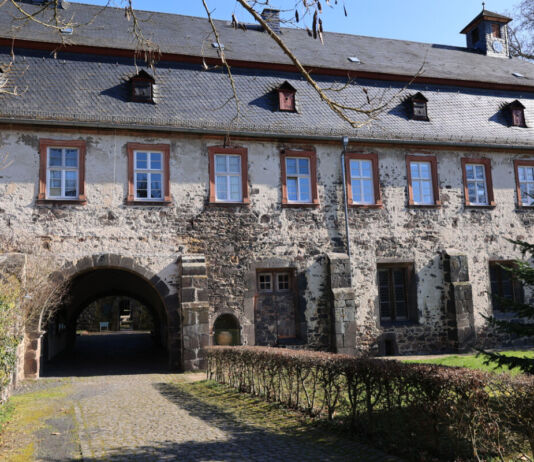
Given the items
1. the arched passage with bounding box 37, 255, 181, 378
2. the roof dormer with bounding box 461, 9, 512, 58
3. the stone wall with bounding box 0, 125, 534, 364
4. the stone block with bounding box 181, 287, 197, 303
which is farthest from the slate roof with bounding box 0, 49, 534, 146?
the roof dormer with bounding box 461, 9, 512, 58

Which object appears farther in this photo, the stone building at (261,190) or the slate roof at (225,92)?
the slate roof at (225,92)

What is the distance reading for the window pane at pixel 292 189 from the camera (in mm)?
14930

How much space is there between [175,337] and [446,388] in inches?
372

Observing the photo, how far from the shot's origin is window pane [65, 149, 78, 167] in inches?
531

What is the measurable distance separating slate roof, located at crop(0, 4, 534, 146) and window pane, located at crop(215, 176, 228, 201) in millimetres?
1325

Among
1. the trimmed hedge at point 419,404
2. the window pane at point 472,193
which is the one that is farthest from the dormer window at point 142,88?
the window pane at point 472,193

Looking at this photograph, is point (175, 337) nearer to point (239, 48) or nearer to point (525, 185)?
point (239, 48)

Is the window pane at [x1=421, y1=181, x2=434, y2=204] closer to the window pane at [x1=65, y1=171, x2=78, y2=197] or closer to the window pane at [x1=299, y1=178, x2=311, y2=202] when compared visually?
the window pane at [x1=299, y1=178, x2=311, y2=202]

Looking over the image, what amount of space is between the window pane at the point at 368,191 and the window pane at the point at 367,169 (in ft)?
0.58

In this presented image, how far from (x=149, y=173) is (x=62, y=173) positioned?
6.91 ft

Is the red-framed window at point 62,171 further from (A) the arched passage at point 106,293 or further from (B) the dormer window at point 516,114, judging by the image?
(B) the dormer window at point 516,114

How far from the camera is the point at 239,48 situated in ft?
55.7

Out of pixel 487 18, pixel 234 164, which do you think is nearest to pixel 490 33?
pixel 487 18

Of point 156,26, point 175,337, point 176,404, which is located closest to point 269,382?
point 176,404
